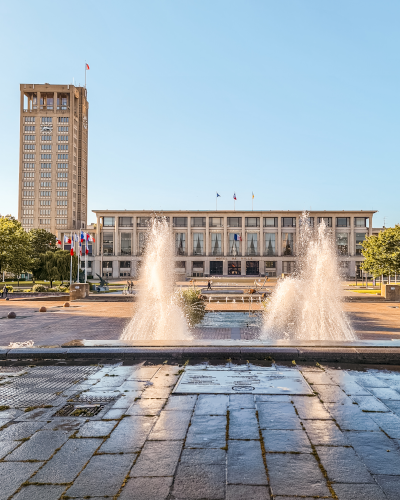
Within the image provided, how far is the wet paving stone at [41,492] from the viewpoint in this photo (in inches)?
122

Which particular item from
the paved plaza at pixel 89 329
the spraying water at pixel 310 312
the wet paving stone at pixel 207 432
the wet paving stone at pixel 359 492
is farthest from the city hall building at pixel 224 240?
the wet paving stone at pixel 359 492

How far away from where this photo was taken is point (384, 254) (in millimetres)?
43219

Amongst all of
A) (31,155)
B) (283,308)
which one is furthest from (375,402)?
(31,155)

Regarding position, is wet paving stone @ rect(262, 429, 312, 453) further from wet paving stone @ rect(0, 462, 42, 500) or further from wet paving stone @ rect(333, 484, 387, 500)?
wet paving stone @ rect(0, 462, 42, 500)

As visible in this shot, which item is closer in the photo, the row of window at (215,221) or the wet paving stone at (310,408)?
the wet paving stone at (310,408)

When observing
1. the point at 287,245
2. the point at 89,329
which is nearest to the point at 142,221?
the point at 287,245

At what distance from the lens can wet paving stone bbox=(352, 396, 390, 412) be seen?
5.17 m

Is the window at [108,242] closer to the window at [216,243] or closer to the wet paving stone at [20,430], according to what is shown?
the window at [216,243]

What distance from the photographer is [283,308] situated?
1739cm

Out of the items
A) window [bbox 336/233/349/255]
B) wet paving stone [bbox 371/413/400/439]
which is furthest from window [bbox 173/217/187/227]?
wet paving stone [bbox 371/413/400/439]

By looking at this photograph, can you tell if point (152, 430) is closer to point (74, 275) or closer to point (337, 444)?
point (337, 444)

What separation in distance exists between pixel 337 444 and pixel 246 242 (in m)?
93.4

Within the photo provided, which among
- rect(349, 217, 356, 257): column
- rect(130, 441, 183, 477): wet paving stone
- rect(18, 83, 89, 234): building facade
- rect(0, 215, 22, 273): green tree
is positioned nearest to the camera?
rect(130, 441, 183, 477): wet paving stone

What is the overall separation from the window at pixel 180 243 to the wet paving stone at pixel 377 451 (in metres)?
92.9
